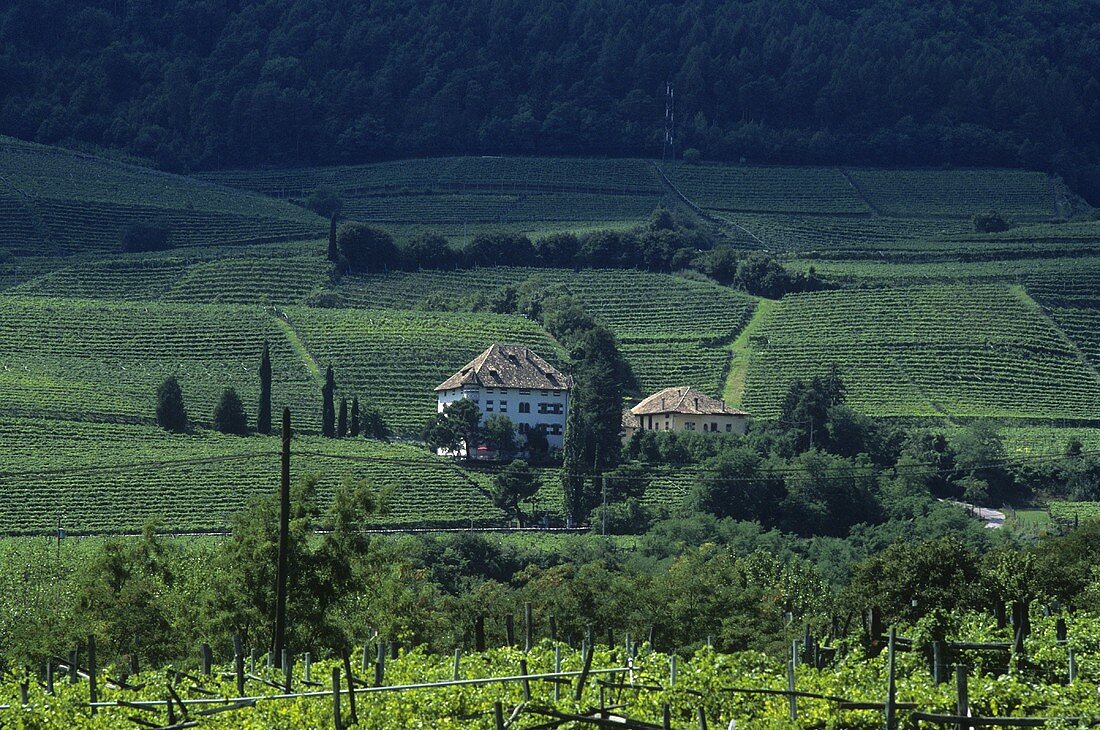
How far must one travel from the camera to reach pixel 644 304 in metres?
116

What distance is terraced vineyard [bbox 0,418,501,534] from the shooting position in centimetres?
7350

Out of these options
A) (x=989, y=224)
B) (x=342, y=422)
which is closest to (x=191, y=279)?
(x=342, y=422)

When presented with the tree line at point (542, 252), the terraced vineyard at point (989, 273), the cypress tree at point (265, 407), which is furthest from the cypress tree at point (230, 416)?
the terraced vineyard at point (989, 273)

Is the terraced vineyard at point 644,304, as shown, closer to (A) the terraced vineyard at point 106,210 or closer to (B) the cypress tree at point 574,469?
(B) the cypress tree at point 574,469

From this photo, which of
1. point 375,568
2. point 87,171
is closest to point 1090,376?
point 375,568

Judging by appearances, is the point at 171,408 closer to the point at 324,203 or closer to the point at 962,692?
the point at 324,203

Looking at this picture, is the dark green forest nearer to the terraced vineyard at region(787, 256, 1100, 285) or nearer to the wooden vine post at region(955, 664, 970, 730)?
the terraced vineyard at region(787, 256, 1100, 285)

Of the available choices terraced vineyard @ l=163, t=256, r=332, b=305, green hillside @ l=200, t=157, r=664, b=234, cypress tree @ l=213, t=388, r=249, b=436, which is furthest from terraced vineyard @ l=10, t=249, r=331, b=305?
cypress tree @ l=213, t=388, r=249, b=436

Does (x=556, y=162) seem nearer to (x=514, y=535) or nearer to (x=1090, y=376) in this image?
(x=1090, y=376)

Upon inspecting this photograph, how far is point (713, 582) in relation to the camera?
52.3 metres

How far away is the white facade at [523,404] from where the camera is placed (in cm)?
9494

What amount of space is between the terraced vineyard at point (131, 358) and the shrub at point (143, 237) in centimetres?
2058

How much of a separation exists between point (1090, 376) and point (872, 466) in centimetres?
2268

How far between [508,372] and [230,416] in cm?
1522
